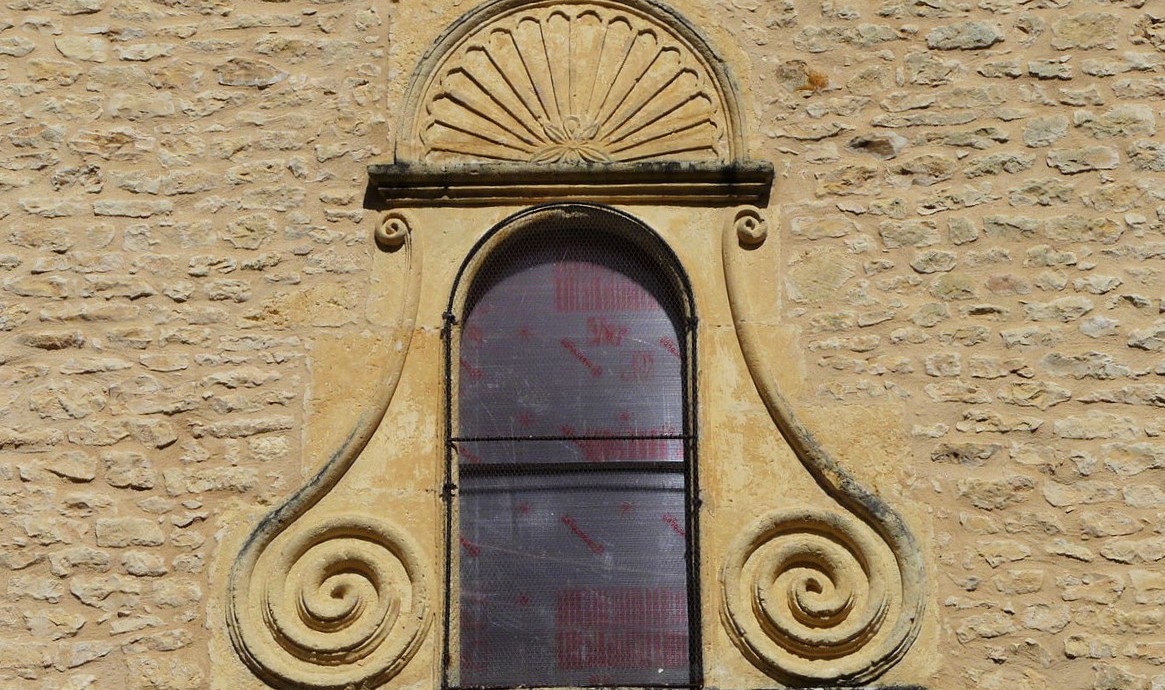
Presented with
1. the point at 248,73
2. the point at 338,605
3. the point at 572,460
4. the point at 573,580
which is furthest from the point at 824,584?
the point at 248,73

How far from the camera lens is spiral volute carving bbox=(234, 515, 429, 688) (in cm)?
538

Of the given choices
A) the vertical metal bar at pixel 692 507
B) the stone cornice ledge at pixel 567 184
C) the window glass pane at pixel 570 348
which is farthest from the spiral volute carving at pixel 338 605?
the stone cornice ledge at pixel 567 184

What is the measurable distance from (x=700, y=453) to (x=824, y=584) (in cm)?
59

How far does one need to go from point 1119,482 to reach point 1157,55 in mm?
1556

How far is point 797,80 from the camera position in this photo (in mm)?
6016

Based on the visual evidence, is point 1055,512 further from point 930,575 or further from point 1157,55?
point 1157,55

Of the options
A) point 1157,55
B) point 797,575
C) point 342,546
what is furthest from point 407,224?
point 1157,55

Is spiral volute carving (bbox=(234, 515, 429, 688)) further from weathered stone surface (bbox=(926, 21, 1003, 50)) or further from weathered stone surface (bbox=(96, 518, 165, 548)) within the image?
weathered stone surface (bbox=(926, 21, 1003, 50))

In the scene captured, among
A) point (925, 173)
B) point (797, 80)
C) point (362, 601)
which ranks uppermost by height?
point (797, 80)

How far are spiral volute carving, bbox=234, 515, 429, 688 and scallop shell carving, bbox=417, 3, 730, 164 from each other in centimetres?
140

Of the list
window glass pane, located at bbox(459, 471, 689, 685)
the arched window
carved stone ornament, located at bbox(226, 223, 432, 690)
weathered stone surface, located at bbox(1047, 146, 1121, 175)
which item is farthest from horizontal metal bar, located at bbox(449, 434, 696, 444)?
weathered stone surface, located at bbox(1047, 146, 1121, 175)

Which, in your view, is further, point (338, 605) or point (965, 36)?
point (965, 36)

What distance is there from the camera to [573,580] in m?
5.62

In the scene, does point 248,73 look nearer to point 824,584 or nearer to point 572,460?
point 572,460
